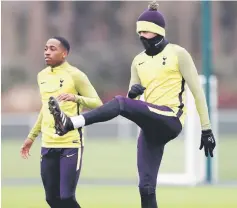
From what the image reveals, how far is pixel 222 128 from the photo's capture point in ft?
97.8

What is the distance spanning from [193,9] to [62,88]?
25.2m

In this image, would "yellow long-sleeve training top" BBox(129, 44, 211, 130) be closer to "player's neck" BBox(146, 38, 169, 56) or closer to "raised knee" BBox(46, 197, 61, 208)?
"player's neck" BBox(146, 38, 169, 56)

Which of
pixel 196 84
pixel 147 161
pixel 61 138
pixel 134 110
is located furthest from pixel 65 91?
pixel 196 84

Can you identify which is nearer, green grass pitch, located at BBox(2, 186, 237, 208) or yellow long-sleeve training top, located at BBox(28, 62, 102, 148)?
yellow long-sleeve training top, located at BBox(28, 62, 102, 148)

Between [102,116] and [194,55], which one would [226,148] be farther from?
[102,116]

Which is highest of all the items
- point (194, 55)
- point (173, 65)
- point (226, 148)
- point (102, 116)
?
point (194, 55)

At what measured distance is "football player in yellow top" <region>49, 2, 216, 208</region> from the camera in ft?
29.1

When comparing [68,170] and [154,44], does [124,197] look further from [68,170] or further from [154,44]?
[154,44]

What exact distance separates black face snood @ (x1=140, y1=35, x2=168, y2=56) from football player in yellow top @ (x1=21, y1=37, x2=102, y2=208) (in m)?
0.66

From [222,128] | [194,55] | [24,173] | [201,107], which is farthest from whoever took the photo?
[194,55]

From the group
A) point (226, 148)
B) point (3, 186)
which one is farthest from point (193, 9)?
point (3, 186)

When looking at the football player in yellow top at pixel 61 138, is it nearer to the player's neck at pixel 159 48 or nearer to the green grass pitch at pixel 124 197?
the player's neck at pixel 159 48

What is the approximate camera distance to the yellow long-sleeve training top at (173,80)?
29.2 ft

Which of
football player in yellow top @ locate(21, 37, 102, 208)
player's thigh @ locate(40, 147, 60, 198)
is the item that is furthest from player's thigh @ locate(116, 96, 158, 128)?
player's thigh @ locate(40, 147, 60, 198)
